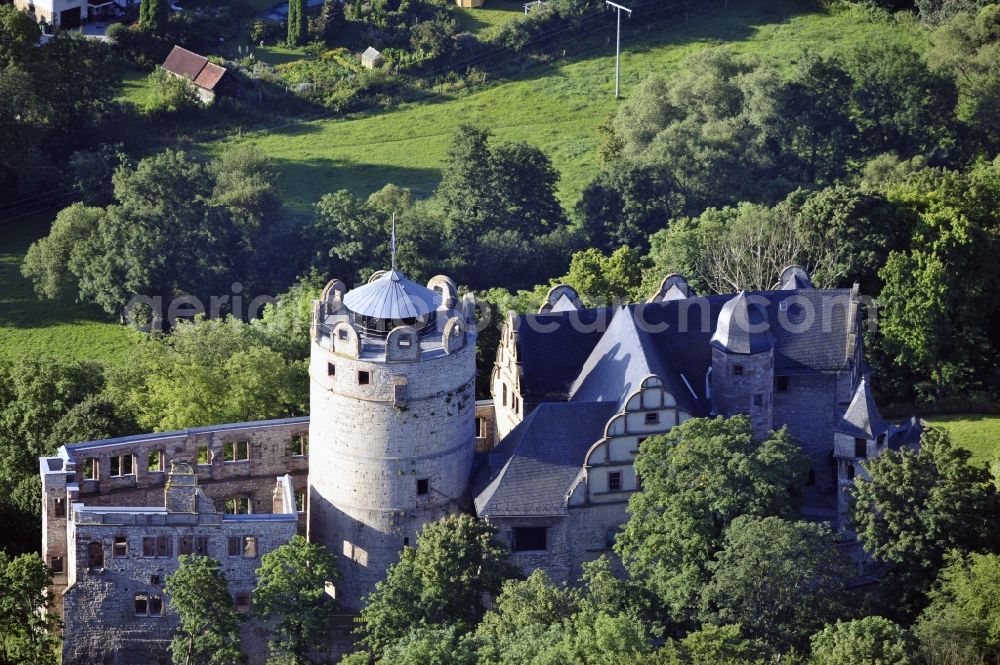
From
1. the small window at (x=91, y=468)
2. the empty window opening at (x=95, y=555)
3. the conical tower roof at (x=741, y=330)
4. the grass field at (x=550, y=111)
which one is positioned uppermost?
the grass field at (x=550, y=111)

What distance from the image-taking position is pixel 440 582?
101062 millimetres

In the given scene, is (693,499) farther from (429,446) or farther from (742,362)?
(429,446)

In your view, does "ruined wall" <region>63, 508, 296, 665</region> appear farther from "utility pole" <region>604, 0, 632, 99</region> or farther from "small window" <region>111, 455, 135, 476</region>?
"utility pole" <region>604, 0, 632, 99</region>

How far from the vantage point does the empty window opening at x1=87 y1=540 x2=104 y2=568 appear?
102 meters

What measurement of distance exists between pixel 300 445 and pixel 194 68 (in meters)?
61.8

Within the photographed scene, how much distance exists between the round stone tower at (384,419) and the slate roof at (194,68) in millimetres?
61944

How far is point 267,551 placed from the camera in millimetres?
102562

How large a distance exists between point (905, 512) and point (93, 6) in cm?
9471

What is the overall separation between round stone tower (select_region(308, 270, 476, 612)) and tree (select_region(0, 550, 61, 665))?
13.1 meters

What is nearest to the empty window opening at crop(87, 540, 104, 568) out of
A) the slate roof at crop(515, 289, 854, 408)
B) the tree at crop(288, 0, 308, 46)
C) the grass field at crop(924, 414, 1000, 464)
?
the slate roof at crop(515, 289, 854, 408)

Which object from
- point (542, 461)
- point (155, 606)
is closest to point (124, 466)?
point (155, 606)

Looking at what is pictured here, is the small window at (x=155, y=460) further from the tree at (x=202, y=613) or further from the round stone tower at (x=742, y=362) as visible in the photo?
the round stone tower at (x=742, y=362)

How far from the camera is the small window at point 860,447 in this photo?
107 metres

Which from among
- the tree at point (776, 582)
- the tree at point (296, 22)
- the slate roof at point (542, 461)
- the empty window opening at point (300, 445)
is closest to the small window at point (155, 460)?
the empty window opening at point (300, 445)
